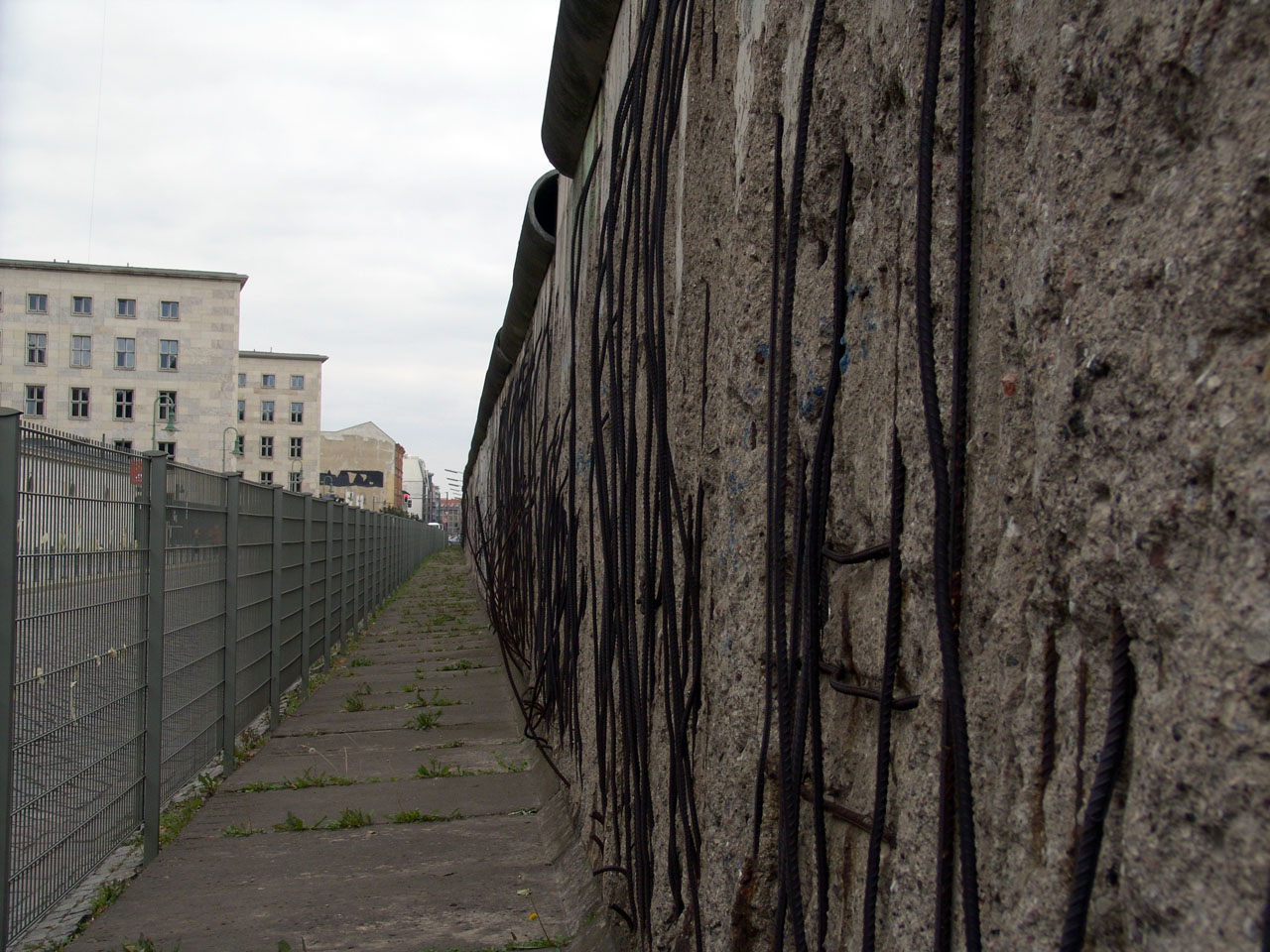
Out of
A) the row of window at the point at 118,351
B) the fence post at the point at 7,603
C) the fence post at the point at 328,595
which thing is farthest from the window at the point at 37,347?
the fence post at the point at 7,603

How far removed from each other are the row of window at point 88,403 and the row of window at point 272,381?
15.5 m

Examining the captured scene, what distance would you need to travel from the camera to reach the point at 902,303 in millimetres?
1239

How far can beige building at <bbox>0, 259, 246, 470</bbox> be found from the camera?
52.1m


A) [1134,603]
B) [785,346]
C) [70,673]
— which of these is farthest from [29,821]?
[1134,603]

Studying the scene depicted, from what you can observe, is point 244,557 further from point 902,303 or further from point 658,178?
point 902,303

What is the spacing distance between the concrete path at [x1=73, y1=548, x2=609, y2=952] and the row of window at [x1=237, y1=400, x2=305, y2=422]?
2536 inches

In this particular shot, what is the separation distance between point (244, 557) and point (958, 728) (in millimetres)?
5884

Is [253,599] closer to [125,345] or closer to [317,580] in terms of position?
[317,580]

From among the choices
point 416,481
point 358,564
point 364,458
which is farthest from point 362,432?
point 358,564

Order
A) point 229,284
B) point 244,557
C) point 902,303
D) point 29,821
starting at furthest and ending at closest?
point 229,284 → point 244,557 → point 29,821 → point 902,303

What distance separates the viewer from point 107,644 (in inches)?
157

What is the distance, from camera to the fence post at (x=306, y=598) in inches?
324

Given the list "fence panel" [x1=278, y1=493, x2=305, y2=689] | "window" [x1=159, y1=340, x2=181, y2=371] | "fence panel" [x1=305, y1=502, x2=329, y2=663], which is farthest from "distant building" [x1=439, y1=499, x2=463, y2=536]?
"fence panel" [x1=278, y1=493, x2=305, y2=689]

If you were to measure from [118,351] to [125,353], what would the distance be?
353 mm
